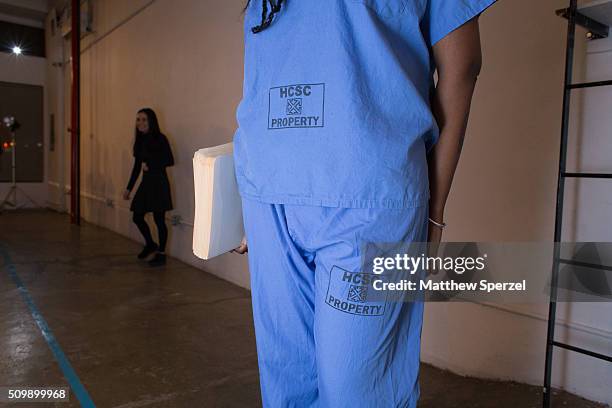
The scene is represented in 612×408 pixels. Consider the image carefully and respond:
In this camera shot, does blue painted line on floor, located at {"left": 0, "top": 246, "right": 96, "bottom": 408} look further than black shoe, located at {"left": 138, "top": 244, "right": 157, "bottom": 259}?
No

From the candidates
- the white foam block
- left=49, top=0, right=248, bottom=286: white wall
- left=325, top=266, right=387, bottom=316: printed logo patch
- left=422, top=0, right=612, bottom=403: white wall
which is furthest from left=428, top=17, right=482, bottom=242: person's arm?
left=49, top=0, right=248, bottom=286: white wall

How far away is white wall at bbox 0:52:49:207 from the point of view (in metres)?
8.57

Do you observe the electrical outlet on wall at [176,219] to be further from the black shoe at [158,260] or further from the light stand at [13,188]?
the light stand at [13,188]

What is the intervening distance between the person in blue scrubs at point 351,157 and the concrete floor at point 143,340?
1196mm

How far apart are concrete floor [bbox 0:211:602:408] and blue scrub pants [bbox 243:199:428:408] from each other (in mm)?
1081

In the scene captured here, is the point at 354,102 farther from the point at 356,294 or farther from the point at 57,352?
the point at 57,352

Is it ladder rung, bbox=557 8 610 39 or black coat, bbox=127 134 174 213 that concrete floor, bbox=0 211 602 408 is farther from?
ladder rung, bbox=557 8 610 39

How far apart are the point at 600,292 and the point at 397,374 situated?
127cm

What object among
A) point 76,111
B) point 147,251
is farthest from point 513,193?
point 76,111

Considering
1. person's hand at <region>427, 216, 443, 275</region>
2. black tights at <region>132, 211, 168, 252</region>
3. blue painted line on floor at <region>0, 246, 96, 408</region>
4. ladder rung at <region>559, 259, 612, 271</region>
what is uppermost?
person's hand at <region>427, 216, 443, 275</region>

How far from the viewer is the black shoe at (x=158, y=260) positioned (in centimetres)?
420

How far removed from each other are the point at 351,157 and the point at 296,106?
5.1 inches

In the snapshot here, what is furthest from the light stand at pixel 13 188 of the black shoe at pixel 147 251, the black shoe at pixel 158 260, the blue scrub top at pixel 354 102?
the blue scrub top at pixel 354 102

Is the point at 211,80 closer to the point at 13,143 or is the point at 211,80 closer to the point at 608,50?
the point at 608,50
